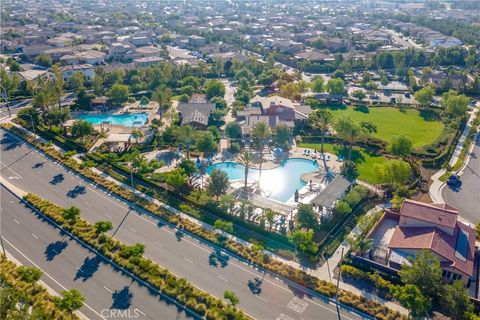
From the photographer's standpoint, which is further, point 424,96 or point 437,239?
point 424,96

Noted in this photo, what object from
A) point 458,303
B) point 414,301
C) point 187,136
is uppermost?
point 414,301

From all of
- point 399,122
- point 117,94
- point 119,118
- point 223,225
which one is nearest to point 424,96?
point 399,122

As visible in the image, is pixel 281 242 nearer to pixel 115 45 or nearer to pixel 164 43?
pixel 115 45

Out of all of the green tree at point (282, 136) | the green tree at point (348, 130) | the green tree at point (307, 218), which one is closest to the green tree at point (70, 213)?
the green tree at point (307, 218)

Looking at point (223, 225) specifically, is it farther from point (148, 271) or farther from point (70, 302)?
point (70, 302)

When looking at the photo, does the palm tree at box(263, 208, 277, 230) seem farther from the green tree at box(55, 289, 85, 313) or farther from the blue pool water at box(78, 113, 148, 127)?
the blue pool water at box(78, 113, 148, 127)

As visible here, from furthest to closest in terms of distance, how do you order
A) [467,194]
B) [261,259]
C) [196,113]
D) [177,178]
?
[196,113], [467,194], [177,178], [261,259]

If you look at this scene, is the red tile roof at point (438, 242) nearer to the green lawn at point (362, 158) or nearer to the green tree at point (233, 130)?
the green lawn at point (362, 158)
